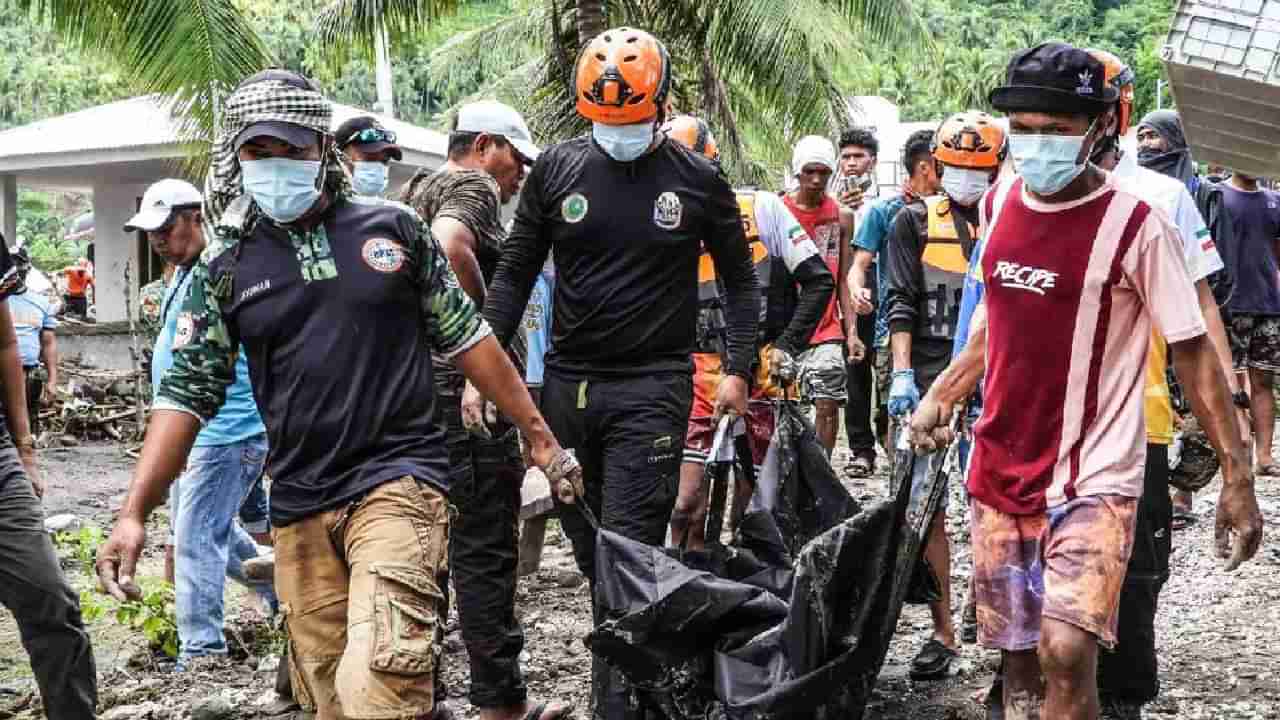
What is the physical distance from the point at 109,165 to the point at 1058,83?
20277 millimetres

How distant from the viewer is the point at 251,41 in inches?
530

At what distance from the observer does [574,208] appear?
5527 mm

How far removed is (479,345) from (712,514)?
2.27m

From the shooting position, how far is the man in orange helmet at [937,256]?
6.84 m

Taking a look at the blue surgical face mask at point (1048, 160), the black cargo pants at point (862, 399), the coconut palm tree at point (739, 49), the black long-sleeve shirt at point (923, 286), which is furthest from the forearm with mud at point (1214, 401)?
the coconut palm tree at point (739, 49)

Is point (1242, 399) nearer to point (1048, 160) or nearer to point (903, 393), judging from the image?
point (903, 393)

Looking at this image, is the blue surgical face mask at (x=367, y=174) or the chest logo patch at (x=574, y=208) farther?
the blue surgical face mask at (x=367, y=174)

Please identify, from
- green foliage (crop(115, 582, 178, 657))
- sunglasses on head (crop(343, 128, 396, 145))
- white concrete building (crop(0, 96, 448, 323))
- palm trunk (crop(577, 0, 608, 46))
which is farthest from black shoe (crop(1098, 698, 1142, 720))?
white concrete building (crop(0, 96, 448, 323))

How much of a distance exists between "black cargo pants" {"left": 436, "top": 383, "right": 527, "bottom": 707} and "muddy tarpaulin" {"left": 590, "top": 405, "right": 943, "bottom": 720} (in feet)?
3.13

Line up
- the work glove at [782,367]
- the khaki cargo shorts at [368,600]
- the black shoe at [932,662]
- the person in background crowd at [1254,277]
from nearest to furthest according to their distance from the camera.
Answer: the khaki cargo shorts at [368,600]
the black shoe at [932,662]
the work glove at [782,367]
the person in background crowd at [1254,277]

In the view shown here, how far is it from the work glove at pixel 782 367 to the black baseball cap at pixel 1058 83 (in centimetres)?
257

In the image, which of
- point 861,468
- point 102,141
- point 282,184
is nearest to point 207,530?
point 282,184

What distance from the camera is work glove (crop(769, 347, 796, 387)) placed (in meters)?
6.98

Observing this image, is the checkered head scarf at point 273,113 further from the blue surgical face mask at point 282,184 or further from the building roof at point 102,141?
the building roof at point 102,141
